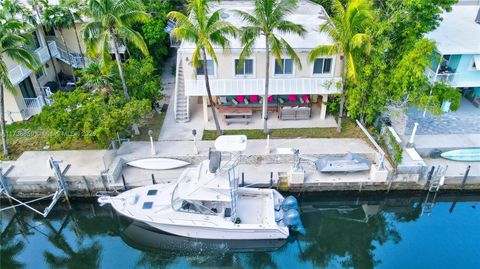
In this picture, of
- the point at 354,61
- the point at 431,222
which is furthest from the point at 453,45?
the point at 431,222

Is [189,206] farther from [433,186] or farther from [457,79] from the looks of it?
[457,79]

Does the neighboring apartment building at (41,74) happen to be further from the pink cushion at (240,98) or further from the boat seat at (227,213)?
the boat seat at (227,213)

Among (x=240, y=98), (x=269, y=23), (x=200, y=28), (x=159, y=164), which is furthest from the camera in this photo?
(x=240, y=98)

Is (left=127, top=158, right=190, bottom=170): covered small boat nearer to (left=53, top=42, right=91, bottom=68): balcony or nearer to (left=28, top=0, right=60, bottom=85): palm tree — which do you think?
(left=53, top=42, right=91, bottom=68): balcony

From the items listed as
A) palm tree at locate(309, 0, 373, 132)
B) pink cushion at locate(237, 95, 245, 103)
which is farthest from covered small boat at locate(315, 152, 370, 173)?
pink cushion at locate(237, 95, 245, 103)

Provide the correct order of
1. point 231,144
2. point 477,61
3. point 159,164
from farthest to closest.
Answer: point 477,61, point 159,164, point 231,144

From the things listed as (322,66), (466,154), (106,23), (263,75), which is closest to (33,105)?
(106,23)

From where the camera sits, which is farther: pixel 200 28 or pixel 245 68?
pixel 245 68
